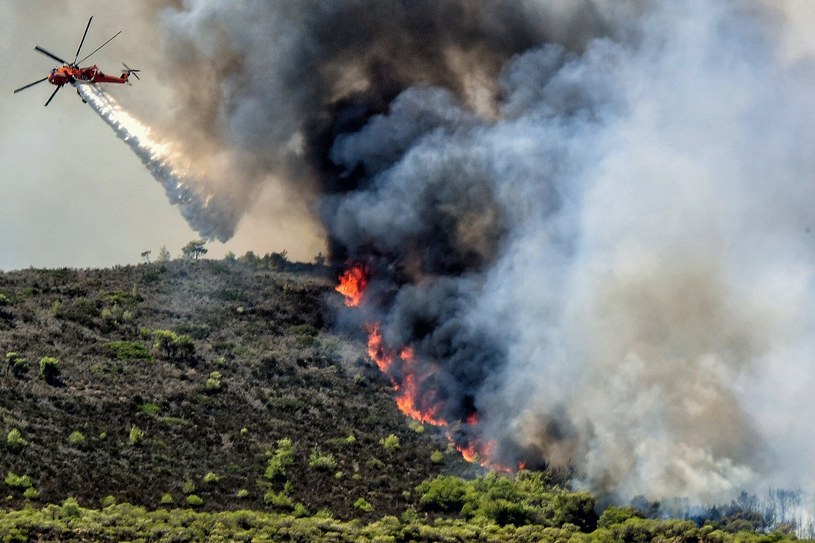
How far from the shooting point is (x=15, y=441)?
8325 cm

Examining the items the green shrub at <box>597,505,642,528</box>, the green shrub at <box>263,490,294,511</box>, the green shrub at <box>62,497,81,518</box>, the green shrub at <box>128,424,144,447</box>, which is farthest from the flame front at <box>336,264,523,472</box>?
the green shrub at <box>62,497,81,518</box>

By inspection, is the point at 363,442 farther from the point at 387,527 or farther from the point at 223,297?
the point at 223,297

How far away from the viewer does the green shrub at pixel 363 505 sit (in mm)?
84875

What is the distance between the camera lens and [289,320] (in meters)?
117

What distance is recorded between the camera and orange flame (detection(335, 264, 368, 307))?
116562 mm

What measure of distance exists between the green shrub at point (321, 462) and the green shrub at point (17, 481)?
19.0 m

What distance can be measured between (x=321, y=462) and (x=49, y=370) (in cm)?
2021

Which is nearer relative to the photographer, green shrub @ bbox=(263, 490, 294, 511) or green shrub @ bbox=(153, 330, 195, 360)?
green shrub @ bbox=(263, 490, 294, 511)

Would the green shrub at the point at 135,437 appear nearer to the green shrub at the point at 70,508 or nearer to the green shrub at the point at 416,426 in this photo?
the green shrub at the point at 70,508

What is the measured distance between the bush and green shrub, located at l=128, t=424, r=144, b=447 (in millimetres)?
8972

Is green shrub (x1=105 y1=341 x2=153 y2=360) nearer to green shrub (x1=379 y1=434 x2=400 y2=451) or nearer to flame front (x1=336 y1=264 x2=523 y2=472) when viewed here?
flame front (x1=336 y1=264 x2=523 y2=472)

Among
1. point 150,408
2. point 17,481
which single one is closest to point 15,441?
point 17,481

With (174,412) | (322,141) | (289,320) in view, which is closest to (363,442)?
(174,412)

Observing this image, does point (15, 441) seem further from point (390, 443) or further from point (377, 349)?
point (377, 349)
